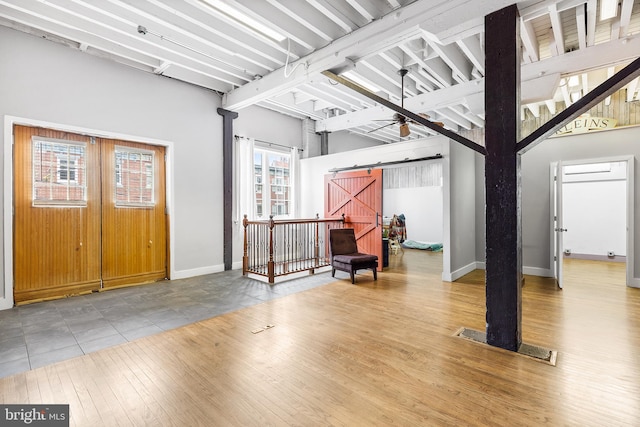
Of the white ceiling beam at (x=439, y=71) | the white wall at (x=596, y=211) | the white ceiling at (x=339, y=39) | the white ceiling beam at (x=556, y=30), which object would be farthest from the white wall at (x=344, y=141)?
the white wall at (x=596, y=211)

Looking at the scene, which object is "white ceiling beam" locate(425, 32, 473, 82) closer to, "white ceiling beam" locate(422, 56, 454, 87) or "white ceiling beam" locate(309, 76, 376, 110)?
"white ceiling beam" locate(422, 56, 454, 87)

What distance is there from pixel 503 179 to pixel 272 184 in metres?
5.36

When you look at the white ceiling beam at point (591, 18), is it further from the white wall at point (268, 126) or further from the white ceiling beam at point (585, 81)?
the white wall at point (268, 126)

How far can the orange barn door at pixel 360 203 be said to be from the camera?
245 inches

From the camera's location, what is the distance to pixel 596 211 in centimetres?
726

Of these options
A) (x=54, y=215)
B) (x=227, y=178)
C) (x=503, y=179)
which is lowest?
(x=54, y=215)

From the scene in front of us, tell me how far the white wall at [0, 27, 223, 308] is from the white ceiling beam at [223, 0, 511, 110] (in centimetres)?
196

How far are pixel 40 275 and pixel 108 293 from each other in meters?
0.88

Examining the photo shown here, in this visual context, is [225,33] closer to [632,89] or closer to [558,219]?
[558,219]

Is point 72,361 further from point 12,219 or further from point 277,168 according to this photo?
point 277,168

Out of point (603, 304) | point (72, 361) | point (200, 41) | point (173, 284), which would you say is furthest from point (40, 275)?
point (603, 304)

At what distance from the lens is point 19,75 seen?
3.96 m

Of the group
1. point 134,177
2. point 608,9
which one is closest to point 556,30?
point 608,9

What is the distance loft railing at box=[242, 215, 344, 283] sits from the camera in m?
5.62
